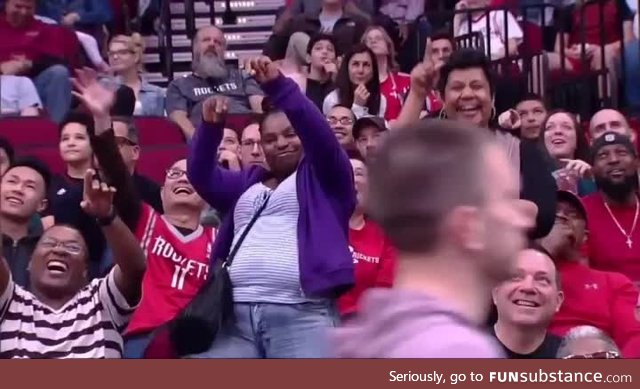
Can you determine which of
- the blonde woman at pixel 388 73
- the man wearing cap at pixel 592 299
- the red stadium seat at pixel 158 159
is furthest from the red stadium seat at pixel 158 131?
the man wearing cap at pixel 592 299

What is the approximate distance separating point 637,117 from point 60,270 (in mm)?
5668

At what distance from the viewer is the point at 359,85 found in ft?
33.8

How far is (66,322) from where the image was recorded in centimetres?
601

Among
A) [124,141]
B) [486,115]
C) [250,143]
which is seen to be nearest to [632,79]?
[250,143]

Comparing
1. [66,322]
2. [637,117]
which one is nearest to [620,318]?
[66,322]

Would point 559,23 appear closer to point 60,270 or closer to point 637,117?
point 637,117

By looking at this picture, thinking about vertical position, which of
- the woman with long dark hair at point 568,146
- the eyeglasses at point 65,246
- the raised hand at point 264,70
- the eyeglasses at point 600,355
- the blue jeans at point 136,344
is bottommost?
the blue jeans at point 136,344

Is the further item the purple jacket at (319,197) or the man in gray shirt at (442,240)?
the purple jacket at (319,197)

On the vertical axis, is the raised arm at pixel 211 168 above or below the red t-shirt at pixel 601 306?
above

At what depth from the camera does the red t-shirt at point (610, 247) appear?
7.82 m

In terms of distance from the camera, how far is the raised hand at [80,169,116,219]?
5711 mm

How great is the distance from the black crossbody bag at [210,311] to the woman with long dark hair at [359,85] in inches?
174

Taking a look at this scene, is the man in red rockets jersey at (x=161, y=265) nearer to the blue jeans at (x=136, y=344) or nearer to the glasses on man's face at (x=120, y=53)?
the blue jeans at (x=136, y=344)

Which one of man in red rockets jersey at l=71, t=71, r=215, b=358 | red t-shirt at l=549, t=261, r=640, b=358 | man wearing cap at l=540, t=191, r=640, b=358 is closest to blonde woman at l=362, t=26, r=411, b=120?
man wearing cap at l=540, t=191, r=640, b=358
